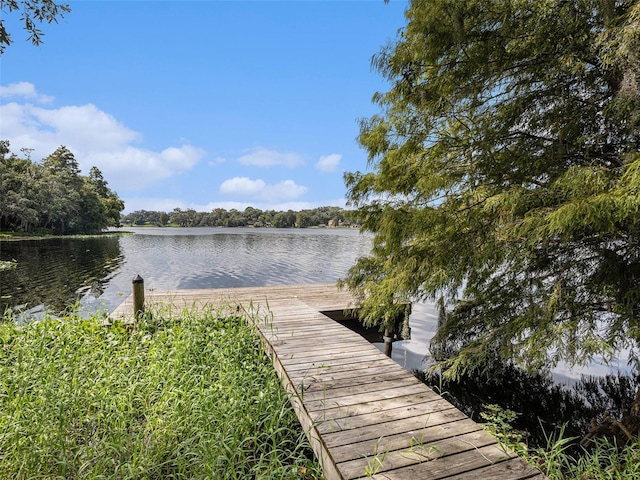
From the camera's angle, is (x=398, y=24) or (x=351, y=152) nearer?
(x=398, y=24)

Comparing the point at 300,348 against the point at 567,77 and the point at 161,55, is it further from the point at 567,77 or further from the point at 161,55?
the point at 161,55

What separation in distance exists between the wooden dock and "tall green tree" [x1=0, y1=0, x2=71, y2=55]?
13.3 feet

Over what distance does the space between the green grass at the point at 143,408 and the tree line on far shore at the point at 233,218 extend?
58.0 metres

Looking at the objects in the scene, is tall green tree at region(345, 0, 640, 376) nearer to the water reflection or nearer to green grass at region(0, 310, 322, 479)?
green grass at region(0, 310, 322, 479)

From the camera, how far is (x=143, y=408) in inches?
126

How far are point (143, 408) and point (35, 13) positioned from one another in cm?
424

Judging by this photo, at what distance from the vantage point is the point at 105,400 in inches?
122

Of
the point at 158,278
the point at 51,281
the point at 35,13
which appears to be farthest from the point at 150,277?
the point at 35,13

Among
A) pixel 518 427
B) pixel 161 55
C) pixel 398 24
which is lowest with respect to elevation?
pixel 518 427

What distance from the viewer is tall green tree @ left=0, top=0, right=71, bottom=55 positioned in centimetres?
335

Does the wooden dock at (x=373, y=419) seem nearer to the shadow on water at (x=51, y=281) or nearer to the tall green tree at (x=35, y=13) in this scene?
the tall green tree at (x=35, y=13)

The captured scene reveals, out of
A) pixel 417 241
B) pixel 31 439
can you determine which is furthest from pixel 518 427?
pixel 31 439

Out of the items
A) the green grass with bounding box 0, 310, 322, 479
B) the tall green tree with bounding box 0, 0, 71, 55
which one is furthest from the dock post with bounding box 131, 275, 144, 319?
the tall green tree with bounding box 0, 0, 71, 55

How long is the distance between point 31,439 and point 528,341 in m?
4.46
